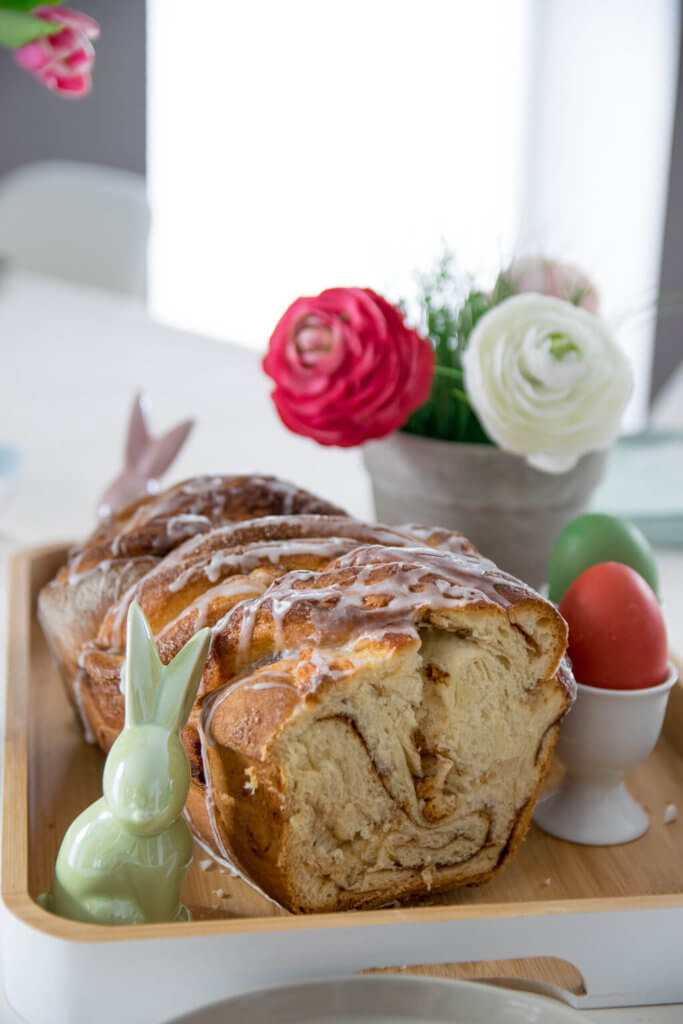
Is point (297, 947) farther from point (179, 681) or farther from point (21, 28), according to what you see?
point (21, 28)

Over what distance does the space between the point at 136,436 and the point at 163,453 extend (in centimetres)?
5

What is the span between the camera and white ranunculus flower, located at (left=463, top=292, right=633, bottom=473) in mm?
1021

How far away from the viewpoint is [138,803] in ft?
2.16

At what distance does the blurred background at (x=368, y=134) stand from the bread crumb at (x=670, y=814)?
137 inches

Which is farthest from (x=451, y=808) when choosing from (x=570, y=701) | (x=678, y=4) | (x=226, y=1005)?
(x=678, y=4)

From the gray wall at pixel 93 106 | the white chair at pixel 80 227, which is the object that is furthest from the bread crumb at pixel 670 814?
the gray wall at pixel 93 106

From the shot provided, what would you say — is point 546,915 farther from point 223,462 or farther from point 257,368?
point 257,368

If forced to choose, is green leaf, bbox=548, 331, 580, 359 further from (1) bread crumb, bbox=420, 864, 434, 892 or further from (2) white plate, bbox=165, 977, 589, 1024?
(2) white plate, bbox=165, 977, 589, 1024

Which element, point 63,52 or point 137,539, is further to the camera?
point 63,52

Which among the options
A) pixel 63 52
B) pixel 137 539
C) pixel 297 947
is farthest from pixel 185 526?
pixel 63 52

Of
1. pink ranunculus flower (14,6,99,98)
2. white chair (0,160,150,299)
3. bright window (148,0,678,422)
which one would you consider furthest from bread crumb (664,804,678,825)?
bright window (148,0,678,422)

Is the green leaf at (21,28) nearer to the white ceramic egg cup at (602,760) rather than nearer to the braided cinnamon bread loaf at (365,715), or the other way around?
the braided cinnamon bread loaf at (365,715)

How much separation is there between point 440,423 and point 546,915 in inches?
24.8

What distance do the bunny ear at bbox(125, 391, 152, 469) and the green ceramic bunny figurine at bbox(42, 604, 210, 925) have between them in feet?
2.20
